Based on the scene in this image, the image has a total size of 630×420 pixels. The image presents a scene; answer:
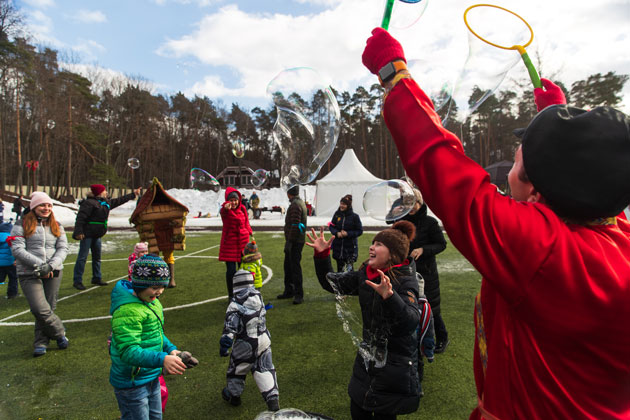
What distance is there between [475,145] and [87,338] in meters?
39.6

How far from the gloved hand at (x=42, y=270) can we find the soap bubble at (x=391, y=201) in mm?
4417

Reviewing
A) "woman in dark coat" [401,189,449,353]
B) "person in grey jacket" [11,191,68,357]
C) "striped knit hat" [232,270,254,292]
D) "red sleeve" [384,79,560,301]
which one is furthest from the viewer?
"person in grey jacket" [11,191,68,357]

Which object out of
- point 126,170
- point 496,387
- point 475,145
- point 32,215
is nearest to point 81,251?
point 32,215

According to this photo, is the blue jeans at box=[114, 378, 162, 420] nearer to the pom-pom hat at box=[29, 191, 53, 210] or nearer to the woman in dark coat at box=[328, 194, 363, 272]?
the pom-pom hat at box=[29, 191, 53, 210]

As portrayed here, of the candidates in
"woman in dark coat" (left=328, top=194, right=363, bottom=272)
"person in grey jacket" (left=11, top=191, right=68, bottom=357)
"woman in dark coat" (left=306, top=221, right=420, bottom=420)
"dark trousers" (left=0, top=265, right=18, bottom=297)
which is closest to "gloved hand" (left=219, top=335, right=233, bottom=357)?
"woman in dark coat" (left=306, top=221, right=420, bottom=420)

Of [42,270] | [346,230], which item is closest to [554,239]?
[42,270]

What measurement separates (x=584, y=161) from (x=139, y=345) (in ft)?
9.81

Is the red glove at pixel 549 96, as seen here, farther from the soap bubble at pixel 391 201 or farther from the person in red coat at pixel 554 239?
the soap bubble at pixel 391 201

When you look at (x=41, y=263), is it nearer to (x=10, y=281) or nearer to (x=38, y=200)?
(x=38, y=200)

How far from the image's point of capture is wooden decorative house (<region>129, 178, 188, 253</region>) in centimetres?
773

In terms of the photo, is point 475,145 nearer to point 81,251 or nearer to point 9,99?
point 81,251

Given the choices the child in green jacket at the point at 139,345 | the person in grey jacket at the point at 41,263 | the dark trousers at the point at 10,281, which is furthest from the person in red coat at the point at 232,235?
the dark trousers at the point at 10,281

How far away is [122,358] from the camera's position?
2.71 meters

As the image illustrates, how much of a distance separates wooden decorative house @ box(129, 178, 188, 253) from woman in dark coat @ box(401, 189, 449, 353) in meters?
5.15
